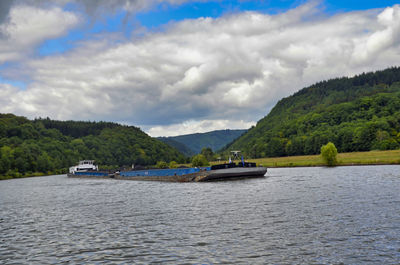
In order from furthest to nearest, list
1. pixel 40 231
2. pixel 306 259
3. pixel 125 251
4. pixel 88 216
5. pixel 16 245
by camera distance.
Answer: pixel 88 216, pixel 40 231, pixel 16 245, pixel 125 251, pixel 306 259

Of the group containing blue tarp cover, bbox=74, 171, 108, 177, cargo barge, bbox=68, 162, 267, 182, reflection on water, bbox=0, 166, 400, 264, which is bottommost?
reflection on water, bbox=0, 166, 400, 264

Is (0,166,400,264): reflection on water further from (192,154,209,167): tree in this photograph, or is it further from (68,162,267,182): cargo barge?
(192,154,209,167): tree

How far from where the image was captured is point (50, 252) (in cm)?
2295

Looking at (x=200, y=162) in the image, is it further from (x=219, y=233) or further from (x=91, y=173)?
(x=219, y=233)

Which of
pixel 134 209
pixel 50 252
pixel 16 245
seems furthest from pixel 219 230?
pixel 134 209

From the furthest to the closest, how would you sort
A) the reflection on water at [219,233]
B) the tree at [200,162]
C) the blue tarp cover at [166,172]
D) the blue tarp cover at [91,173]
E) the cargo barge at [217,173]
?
the tree at [200,162], the blue tarp cover at [91,173], the blue tarp cover at [166,172], the cargo barge at [217,173], the reflection on water at [219,233]

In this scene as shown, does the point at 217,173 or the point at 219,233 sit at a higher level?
the point at 217,173

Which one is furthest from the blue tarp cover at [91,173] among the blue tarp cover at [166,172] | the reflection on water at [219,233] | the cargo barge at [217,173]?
the reflection on water at [219,233]

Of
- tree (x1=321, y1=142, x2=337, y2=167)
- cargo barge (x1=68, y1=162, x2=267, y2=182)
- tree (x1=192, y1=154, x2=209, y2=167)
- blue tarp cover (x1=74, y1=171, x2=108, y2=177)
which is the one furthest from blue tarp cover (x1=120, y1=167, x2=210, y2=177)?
tree (x1=192, y1=154, x2=209, y2=167)

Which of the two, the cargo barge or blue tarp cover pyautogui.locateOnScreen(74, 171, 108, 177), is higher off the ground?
blue tarp cover pyautogui.locateOnScreen(74, 171, 108, 177)

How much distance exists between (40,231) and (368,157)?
456 feet

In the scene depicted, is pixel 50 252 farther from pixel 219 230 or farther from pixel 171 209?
pixel 171 209

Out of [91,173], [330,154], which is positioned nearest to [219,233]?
[330,154]

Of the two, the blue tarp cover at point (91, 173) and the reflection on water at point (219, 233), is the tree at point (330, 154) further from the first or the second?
the reflection on water at point (219, 233)
